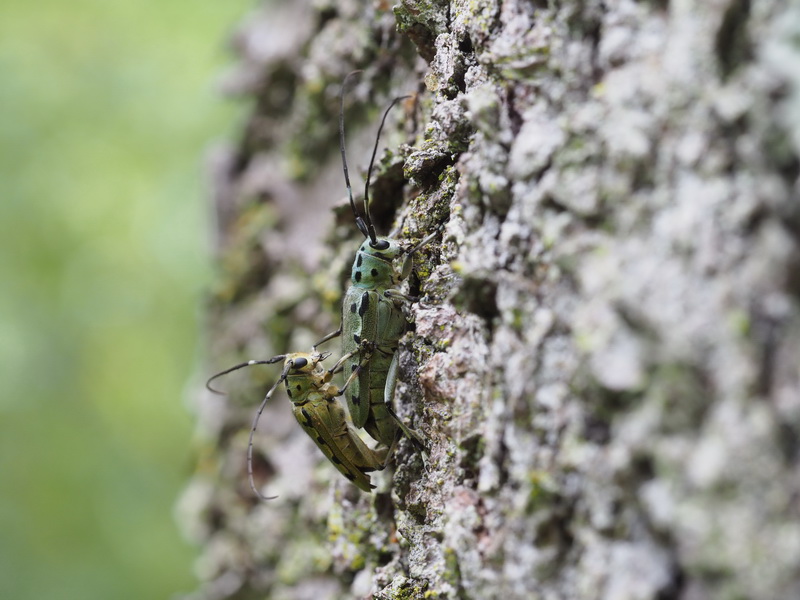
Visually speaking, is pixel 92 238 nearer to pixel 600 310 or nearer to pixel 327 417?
pixel 327 417

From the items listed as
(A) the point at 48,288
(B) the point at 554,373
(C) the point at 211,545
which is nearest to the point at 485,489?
(B) the point at 554,373

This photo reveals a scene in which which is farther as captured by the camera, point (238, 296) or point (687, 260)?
point (238, 296)

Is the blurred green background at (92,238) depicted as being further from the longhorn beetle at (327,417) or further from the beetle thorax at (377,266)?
the beetle thorax at (377,266)

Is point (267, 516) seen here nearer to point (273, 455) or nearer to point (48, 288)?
point (273, 455)

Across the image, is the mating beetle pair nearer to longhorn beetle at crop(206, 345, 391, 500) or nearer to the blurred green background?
longhorn beetle at crop(206, 345, 391, 500)

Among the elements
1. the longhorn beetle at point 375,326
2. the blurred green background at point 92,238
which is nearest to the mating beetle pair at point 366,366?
the longhorn beetle at point 375,326

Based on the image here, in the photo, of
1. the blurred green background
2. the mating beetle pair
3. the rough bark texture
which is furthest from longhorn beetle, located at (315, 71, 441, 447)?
the blurred green background

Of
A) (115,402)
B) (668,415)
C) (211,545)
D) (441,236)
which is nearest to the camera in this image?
(668,415)

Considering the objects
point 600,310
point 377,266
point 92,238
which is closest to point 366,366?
point 377,266
